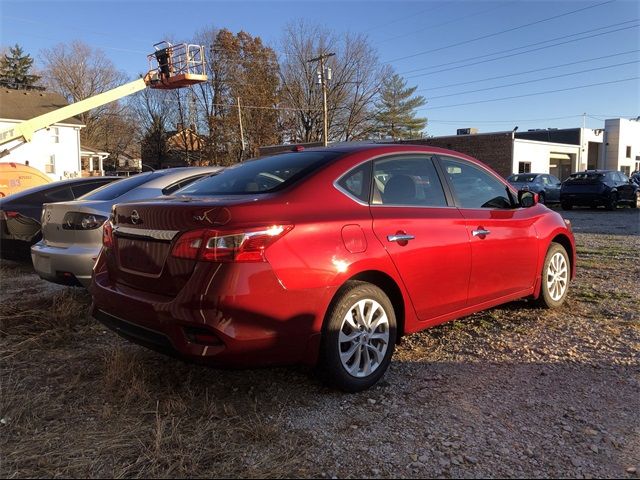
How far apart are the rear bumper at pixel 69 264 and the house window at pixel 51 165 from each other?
110 ft

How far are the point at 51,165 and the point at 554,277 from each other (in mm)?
36584

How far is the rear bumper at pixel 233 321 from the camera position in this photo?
9.50 ft

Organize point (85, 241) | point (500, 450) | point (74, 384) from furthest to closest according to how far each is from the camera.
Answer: point (85, 241), point (74, 384), point (500, 450)

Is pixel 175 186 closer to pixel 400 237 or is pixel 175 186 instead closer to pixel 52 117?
pixel 400 237

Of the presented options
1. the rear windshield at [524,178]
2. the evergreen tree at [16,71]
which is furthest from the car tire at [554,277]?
the evergreen tree at [16,71]

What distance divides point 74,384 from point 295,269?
6.02 feet

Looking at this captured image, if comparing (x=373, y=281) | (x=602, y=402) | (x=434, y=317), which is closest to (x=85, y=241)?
(x=373, y=281)

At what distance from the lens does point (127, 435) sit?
289cm

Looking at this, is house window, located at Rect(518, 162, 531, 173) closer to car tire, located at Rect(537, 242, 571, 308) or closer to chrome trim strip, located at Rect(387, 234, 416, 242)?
car tire, located at Rect(537, 242, 571, 308)

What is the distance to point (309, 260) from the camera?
3.12 metres

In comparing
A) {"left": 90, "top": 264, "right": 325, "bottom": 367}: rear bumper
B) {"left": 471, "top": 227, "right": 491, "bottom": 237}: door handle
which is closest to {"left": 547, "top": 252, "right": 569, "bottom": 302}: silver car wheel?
{"left": 471, "top": 227, "right": 491, "bottom": 237}: door handle

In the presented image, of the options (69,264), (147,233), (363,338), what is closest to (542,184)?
(69,264)

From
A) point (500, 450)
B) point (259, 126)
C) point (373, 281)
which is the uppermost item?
point (259, 126)

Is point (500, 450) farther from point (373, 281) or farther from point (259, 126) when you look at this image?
point (259, 126)
